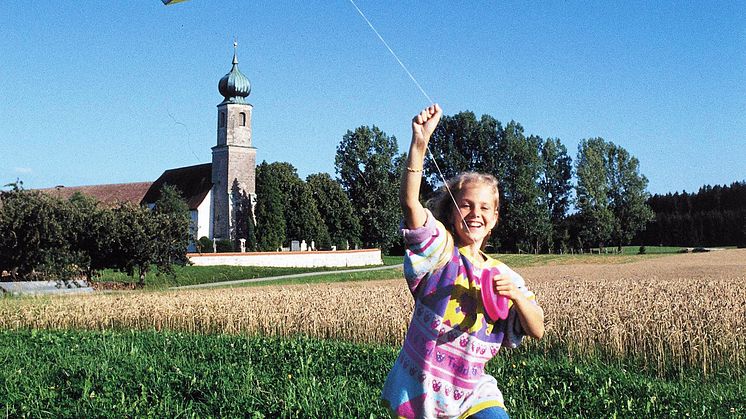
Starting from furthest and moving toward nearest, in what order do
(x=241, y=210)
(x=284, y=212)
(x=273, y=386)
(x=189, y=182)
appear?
1. (x=189, y=182)
2. (x=241, y=210)
3. (x=284, y=212)
4. (x=273, y=386)

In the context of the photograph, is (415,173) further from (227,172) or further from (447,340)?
(227,172)

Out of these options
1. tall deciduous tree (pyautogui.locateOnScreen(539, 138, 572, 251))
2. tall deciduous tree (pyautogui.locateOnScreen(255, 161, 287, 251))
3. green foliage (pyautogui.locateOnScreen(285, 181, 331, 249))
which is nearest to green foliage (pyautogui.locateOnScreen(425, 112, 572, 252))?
tall deciduous tree (pyautogui.locateOnScreen(539, 138, 572, 251))

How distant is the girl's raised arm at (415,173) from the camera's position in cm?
336

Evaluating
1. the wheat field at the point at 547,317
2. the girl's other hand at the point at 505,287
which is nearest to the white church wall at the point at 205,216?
the wheat field at the point at 547,317

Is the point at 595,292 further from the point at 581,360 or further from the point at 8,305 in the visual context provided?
the point at 8,305

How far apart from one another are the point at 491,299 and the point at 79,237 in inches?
1174

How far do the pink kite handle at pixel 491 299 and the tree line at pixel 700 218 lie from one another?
83.8 metres

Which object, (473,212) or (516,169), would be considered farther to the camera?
(516,169)

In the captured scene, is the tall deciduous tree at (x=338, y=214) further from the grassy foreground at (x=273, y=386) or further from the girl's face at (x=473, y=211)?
the girl's face at (x=473, y=211)

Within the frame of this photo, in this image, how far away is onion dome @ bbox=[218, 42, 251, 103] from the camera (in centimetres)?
7081

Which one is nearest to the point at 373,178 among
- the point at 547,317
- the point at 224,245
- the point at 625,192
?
the point at 224,245

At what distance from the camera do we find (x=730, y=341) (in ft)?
32.1

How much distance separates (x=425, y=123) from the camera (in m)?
3.42

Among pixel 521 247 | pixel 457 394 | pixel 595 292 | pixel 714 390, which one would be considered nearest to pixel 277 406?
pixel 457 394
